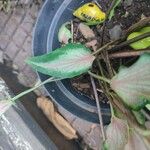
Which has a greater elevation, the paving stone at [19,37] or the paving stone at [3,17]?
the paving stone at [3,17]

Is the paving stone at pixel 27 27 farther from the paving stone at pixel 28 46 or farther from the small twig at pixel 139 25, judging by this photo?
the small twig at pixel 139 25

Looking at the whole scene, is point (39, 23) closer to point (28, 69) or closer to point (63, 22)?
point (63, 22)

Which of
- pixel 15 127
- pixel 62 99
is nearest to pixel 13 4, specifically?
pixel 15 127

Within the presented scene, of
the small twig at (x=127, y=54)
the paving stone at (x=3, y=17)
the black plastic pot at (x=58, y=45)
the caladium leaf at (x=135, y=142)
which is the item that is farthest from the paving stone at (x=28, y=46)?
the caladium leaf at (x=135, y=142)

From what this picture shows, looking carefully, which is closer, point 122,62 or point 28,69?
point 122,62

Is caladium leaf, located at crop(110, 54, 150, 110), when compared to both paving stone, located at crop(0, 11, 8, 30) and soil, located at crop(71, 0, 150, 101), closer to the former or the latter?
soil, located at crop(71, 0, 150, 101)

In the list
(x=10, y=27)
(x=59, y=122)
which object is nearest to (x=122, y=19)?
(x=59, y=122)
